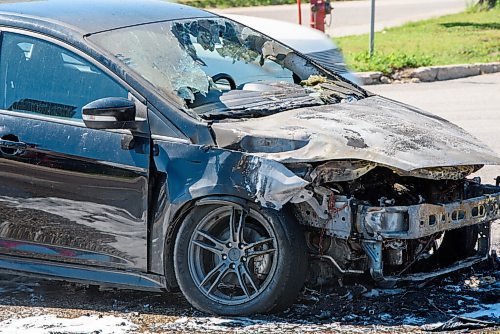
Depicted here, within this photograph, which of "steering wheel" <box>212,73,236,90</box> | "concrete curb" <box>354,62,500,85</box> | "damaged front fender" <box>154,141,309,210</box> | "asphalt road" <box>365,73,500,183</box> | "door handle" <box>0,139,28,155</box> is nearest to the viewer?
"damaged front fender" <box>154,141,309,210</box>

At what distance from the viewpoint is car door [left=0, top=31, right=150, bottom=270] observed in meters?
5.84

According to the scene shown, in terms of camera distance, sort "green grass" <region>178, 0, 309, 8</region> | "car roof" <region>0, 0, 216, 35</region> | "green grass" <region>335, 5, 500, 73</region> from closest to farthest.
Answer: "car roof" <region>0, 0, 216, 35</region> → "green grass" <region>335, 5, 500, 73</region> → "green grass" <region>178, 0, 309, 8</region>

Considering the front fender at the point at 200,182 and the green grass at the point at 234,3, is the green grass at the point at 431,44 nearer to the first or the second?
the green grass at the point at 234,3

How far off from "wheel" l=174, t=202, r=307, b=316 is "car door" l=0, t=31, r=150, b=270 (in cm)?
26

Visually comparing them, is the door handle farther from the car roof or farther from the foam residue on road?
the foam residue on road

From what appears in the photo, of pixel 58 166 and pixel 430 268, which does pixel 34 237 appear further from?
pixel 430 268

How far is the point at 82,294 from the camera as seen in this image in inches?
253

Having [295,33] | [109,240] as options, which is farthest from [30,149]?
[295,33]

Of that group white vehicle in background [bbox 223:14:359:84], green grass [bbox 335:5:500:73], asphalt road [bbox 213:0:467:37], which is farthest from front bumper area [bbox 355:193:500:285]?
asphalt road [bbox 213:0:467:37]

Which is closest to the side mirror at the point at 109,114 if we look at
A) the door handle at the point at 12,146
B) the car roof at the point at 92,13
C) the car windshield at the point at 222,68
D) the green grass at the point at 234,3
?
the car windshield at the point at 222,68

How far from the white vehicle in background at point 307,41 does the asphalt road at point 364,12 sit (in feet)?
42.1

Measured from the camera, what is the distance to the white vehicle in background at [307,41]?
34.7ft

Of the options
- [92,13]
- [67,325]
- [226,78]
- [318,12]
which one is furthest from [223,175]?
[318,12]

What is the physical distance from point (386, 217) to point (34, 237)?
6.33 feet
